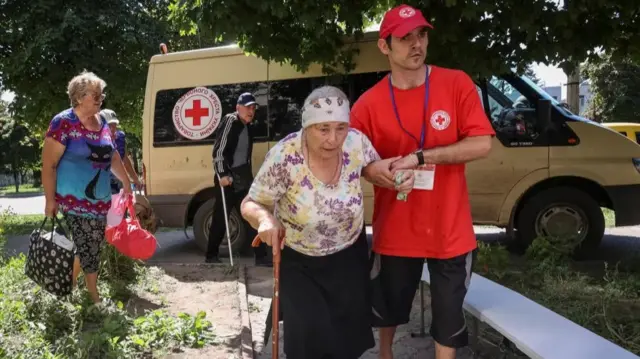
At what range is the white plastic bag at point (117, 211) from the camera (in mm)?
4711

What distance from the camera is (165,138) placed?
7.30 metres

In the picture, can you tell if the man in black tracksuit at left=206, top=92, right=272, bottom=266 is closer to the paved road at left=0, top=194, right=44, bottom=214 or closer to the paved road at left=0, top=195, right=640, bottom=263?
the paved road at left=0, top=195, right=640, bottom=263

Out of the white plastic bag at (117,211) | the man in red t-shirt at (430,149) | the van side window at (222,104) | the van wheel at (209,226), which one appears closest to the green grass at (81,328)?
the white plastic bag at (117,211)

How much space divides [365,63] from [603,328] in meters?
3.99

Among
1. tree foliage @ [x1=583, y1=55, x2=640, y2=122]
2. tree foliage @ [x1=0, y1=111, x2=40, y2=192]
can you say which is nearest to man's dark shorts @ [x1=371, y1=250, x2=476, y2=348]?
tree foliage @ [x1=583, y1=55, x2=640, y2=122]

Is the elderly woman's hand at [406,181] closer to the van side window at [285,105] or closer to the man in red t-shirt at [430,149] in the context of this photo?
the man in red t-shirt at [430,149]

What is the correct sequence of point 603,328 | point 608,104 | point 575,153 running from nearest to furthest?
point 603,328, point 575,153, point 608,104

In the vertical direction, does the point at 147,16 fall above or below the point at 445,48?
above

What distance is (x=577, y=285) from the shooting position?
186 inches

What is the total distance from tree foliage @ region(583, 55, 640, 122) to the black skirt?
31159 mm

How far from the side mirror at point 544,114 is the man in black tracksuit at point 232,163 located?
317 cm

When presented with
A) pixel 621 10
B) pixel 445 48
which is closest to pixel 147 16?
pixel 445 48

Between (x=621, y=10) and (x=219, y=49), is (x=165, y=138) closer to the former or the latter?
(x=219, y=49)

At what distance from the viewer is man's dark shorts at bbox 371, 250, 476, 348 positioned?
2.69m
